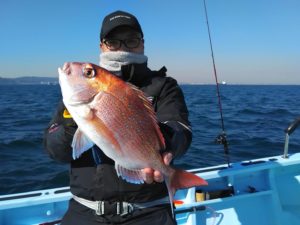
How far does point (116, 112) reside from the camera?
190cm

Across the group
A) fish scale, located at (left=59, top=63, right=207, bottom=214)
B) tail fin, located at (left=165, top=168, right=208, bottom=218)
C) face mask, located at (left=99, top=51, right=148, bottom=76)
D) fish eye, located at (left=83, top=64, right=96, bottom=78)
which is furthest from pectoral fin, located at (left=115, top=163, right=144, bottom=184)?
face mask, located at (left=99, top=51, right=148, bottom=76)

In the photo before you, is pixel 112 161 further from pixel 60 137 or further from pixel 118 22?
pixel 118 22

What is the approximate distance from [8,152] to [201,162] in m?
6.24

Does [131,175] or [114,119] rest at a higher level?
[114,119]

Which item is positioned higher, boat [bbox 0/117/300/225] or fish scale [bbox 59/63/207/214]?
fish scale [bbox 59/63/207/214]

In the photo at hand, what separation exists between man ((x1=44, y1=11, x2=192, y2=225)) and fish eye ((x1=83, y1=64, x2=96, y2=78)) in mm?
443

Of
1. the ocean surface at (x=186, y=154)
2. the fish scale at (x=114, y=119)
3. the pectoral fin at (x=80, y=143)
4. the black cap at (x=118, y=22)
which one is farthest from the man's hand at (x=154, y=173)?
the ocean surface at (x=186, y=154)

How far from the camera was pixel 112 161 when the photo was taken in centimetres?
245

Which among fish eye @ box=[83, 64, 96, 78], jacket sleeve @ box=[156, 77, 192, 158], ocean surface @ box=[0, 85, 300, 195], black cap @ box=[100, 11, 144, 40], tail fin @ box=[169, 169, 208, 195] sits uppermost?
black cap @ box=[100, 11, 144, 40]

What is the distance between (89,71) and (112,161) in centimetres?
82

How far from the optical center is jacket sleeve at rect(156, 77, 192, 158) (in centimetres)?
222

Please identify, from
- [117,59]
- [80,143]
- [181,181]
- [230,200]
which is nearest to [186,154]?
[230,200]

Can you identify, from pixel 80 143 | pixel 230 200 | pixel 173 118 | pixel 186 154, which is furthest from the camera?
pixel 186 154

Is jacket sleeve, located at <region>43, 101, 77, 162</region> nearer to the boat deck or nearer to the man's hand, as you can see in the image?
the man's hand
